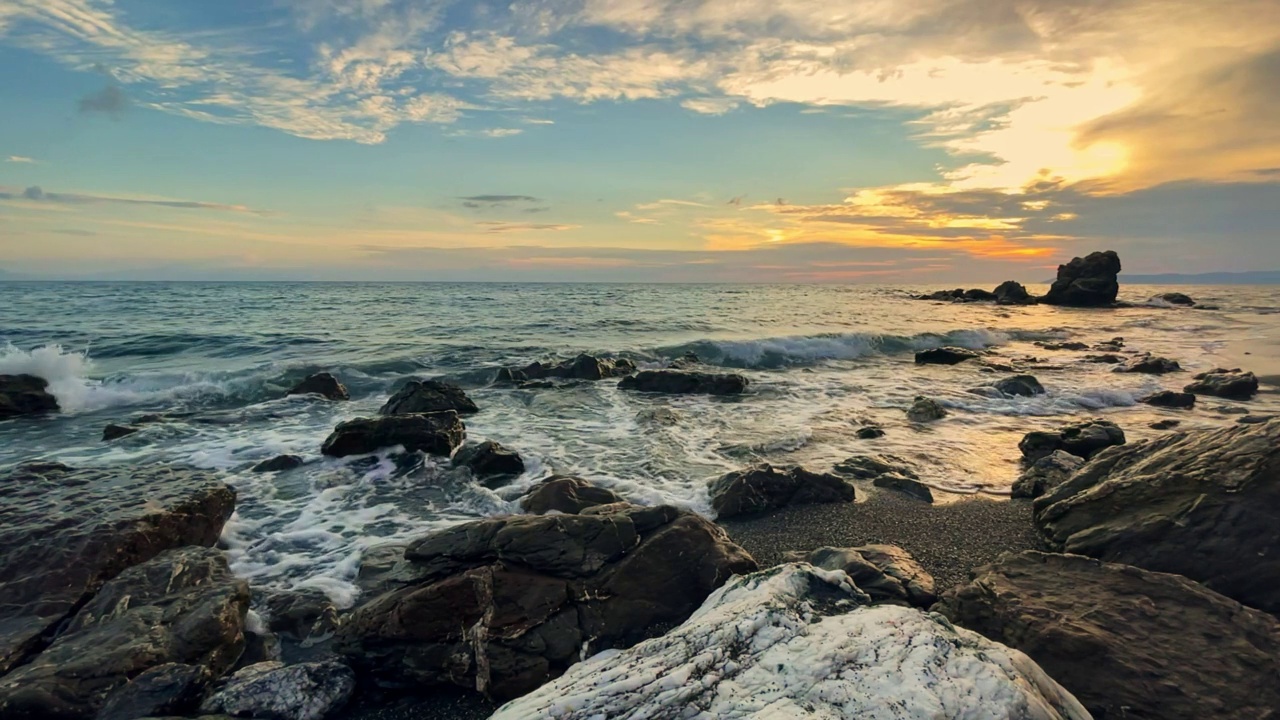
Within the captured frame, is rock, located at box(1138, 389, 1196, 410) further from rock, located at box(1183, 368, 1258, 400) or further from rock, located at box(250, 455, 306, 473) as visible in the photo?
rock, located at box(250, 455, 306, 473)

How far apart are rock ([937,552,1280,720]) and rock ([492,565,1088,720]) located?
66 centimetres

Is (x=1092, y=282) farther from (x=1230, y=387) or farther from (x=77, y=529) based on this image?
(x=77, y=529)

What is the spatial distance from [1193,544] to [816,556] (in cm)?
289

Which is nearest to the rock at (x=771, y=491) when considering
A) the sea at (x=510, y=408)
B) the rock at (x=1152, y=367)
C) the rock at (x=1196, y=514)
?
the sea at (x=510, y=408)

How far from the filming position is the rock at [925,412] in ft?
42.5

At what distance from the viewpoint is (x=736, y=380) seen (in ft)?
55.9

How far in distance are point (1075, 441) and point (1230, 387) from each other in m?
9.43

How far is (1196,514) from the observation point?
4.89m

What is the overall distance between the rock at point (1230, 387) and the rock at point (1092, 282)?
45.7 metres

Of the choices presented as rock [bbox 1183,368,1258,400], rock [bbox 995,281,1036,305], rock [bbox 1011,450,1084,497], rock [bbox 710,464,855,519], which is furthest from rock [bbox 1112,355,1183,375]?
rock [bbox 995,281,1036,305]

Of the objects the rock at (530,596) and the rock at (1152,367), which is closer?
the rock at (530,596)

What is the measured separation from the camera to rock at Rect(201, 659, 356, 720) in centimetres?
404

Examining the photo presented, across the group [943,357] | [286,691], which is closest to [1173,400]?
[943,357]

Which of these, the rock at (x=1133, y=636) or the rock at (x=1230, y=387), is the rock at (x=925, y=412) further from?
the rock at (x=1133, y=636)
